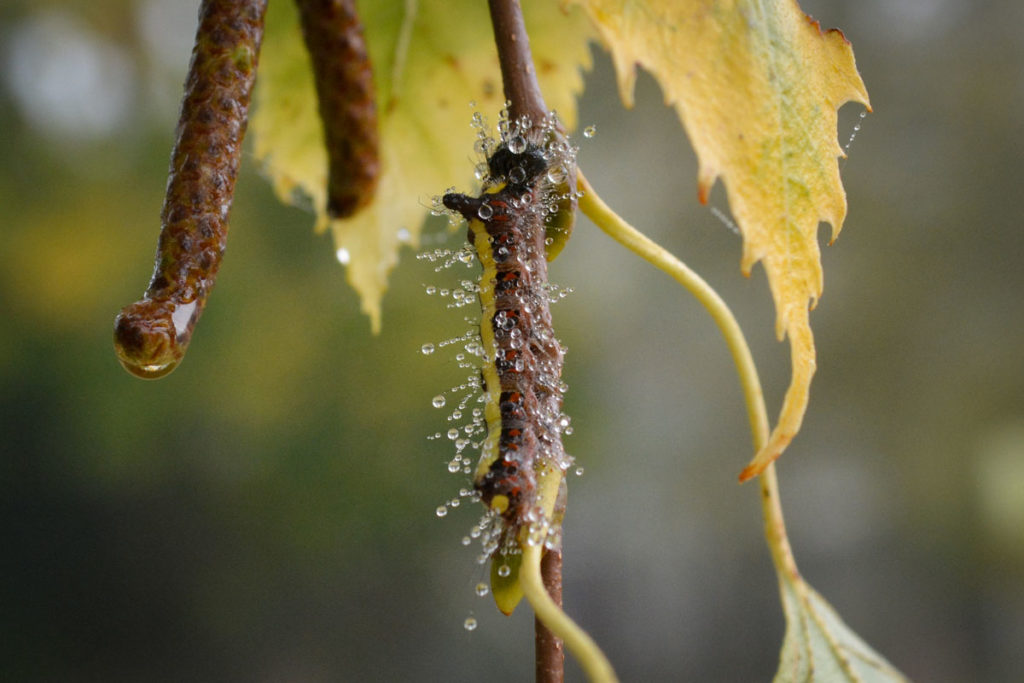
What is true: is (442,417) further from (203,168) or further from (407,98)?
(203,168)

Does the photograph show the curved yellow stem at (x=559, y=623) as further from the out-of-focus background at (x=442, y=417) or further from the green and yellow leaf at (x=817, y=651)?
the out-of-focus background at (x=442, y=417)

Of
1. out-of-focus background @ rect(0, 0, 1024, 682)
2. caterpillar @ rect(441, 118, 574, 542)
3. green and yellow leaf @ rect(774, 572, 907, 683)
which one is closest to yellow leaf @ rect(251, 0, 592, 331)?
caterpillar @ rect(441, 118, 574, 542)

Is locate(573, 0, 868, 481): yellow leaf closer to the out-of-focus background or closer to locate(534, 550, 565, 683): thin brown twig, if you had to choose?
locate(534, 550, 565, 683): thin brown twig

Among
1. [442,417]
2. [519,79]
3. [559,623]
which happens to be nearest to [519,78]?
[519,79]

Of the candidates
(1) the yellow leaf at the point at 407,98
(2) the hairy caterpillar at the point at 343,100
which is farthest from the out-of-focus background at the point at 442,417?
(2) the hairy caterpillar at the point at 343,100

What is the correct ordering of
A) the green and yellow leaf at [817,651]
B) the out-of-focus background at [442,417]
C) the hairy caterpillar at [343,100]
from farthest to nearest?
the out-of-focus background at [442,417] → the green and yellow leaf at [817,651] → the hairy caterpillar at [343,100]
